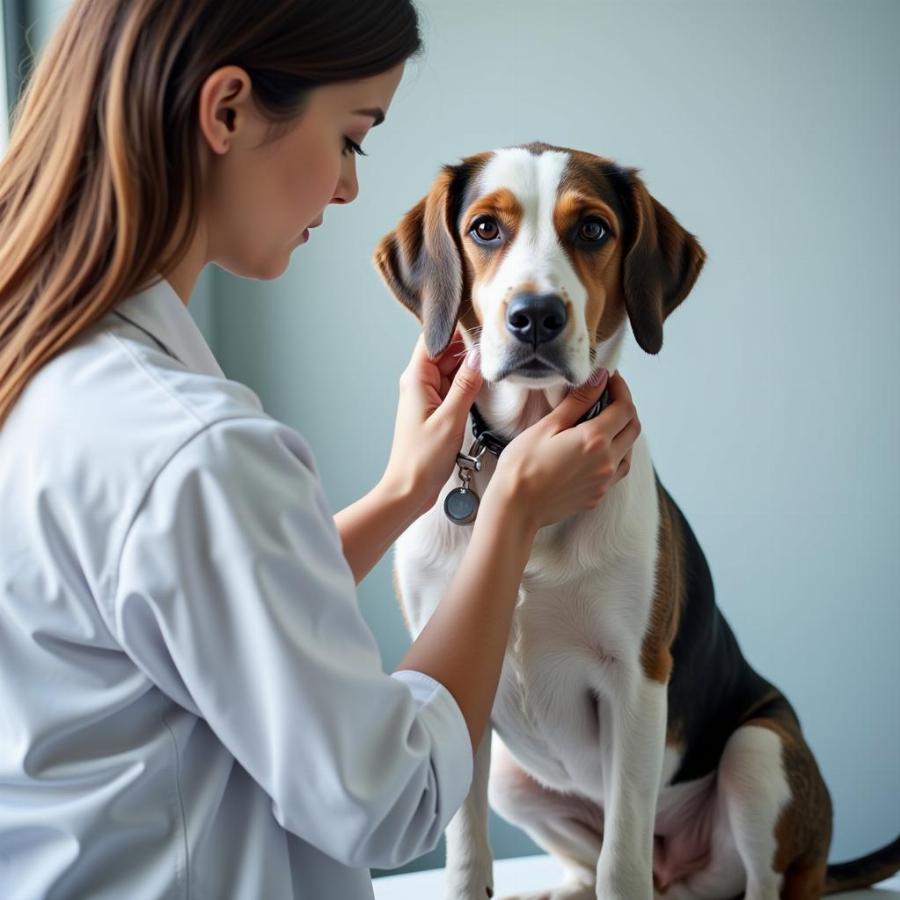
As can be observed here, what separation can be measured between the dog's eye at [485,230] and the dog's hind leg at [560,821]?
0.81 m

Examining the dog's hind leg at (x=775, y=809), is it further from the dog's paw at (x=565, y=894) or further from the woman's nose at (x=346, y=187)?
the woman's nose at (x=346, y=187)

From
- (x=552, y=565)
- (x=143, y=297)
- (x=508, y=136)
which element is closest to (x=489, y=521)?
(x=552, y=565)

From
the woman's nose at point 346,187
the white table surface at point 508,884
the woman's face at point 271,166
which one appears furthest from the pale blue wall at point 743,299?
the woman's face at point 271,166

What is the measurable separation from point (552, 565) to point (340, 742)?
65 centimetres

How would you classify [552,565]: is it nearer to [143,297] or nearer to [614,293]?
[614,293]

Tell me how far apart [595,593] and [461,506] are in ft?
0.70

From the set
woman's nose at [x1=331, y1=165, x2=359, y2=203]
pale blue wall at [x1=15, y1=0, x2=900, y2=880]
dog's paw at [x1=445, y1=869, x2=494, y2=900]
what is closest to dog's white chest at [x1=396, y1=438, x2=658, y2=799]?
dog's paw at [x1=445, y1=869, x2=494, y2=900]

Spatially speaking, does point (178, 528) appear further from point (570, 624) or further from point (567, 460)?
point (570, 624)

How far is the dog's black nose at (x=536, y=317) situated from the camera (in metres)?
1.37

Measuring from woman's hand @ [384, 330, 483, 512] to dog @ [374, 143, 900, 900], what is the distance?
0.14ft

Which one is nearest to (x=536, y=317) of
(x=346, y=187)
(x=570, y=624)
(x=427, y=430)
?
(x=427, y=430)

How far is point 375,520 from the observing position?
4.55 feet

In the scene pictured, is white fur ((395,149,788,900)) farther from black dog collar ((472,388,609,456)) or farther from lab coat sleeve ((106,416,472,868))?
lab coat sleeve ((106,416,472,868))

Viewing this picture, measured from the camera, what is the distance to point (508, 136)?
100 inches
